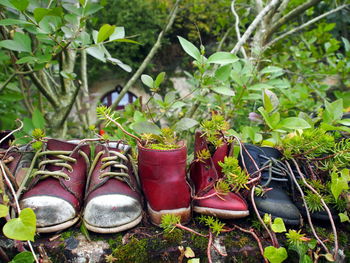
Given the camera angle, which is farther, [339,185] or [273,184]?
[273,184]

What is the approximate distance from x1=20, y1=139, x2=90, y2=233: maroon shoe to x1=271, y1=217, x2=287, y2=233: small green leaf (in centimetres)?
58

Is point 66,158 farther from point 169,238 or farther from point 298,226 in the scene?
point 298,226

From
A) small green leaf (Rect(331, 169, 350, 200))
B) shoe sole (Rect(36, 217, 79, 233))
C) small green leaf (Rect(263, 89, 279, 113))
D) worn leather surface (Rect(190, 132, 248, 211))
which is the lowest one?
shoe sole (Rect(36, 217, 79, 233))

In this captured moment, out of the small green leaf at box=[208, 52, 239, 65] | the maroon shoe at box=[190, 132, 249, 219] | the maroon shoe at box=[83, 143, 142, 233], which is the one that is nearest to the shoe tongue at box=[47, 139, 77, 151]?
the maroon shoe at box=[83, 143, 142, 233]

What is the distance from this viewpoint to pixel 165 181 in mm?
732

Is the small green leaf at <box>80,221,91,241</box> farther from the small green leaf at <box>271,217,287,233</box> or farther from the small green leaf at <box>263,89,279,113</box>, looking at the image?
the small green leaf at <box>263,89,279,113</box>

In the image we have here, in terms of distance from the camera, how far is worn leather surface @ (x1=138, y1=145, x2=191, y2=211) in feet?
2.38

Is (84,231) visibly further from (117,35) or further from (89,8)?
(89,8)

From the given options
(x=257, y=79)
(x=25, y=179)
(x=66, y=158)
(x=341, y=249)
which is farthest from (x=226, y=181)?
(x=257, y=79)

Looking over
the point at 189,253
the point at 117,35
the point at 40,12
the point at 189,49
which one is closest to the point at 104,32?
the point at 117,35

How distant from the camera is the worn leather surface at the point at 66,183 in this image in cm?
74

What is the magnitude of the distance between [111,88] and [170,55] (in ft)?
3.94

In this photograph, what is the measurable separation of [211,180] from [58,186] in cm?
48

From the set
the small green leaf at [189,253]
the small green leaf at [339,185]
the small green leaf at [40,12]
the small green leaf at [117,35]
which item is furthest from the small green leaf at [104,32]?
the small green leaf at [339,185]
